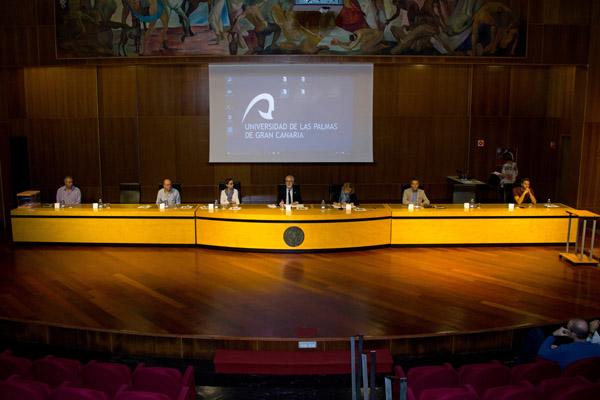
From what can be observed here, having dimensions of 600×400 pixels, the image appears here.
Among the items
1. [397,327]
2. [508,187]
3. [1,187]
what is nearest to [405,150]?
[508,187]

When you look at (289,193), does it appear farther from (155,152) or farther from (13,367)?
(13,367)

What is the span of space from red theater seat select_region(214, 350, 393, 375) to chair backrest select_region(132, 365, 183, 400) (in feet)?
3.95

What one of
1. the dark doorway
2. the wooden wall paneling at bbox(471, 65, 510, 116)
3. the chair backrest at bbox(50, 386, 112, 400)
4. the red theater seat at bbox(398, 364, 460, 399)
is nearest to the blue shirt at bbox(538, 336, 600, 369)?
the red theater seat at bbox(398, 364, 460, 399)

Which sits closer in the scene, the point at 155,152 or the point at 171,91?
the point at 171,91

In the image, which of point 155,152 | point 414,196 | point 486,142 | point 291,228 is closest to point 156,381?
point 291,228

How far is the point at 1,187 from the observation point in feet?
36.5

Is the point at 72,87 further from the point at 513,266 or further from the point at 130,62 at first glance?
the point at 513,266

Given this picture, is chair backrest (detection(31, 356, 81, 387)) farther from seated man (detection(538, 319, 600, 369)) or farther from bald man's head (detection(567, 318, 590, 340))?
bald man's head (detection(567, 318, 590, 340))

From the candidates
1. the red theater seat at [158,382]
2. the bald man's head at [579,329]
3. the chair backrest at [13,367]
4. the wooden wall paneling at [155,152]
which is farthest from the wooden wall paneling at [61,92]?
the bald man's head at [579,329]

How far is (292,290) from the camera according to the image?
22.7ft

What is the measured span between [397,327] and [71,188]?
19.8ft

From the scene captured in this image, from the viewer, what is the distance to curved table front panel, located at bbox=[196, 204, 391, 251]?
8.40m

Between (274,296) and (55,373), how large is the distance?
9.50ft

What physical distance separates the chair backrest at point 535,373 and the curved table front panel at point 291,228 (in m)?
4.46
